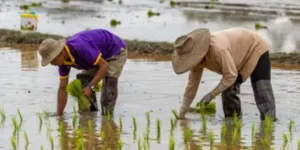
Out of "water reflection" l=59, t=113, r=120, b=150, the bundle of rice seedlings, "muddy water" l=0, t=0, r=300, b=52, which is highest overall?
"muddy water" l=0, t=0, r=300, b=52

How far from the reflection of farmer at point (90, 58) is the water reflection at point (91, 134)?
28 cm

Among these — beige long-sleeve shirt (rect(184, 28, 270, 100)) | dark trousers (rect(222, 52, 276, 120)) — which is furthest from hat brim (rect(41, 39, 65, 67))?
dark trousers (rect(222, 52, 276, 120))

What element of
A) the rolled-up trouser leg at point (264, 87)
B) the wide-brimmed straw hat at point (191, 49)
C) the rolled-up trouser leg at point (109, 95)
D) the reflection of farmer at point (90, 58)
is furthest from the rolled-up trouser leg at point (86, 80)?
the rolled-up trouser leg at point (264, 87)

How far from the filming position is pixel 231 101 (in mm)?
7758

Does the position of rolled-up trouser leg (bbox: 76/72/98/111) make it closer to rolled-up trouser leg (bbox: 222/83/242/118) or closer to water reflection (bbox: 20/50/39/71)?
rolled-up trouser leg (bbox: 222/83/242/118)

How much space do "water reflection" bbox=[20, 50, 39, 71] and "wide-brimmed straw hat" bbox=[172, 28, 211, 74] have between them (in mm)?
4333

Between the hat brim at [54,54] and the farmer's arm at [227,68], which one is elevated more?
the hat brim at [54,54]

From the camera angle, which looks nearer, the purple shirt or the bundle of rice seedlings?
the purple shirt

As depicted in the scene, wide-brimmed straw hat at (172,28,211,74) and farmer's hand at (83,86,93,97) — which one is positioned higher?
wide-brimmed straw hat at (172,28,211,74)

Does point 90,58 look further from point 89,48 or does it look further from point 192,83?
point 192,83

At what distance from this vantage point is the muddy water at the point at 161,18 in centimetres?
1559

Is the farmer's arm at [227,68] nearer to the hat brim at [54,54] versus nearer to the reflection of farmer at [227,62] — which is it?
the reflection of farmer at [227,62]

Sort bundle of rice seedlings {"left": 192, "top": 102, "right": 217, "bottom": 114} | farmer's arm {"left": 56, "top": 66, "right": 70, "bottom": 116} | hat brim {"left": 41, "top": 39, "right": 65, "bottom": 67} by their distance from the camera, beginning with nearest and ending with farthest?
hat brim {"left": 41, "top": 39, "right": 65, "bottom": 67}, farmer's arm {"left": 56, "top": 66, "right": 70, "bottom": 116}, bundle of rice seedlings {"left": 192, "top": 102, "right": 217, "bottom": 114}

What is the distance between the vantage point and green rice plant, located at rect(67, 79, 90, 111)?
24.3 ft
